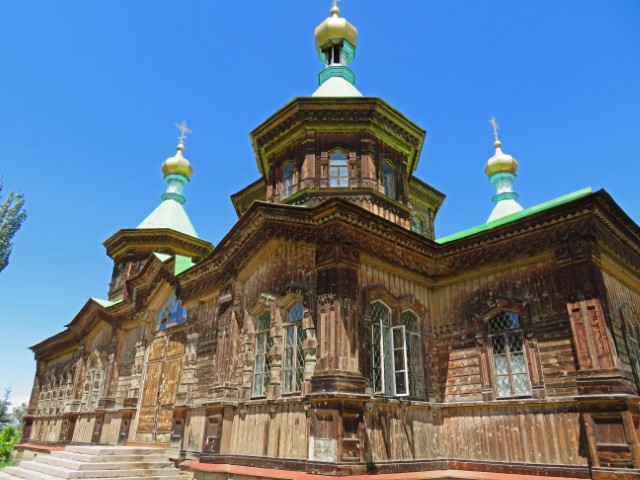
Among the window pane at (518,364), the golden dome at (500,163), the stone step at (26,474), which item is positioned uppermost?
the golden dome at (500,163)

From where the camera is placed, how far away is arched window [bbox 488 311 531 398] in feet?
27.2

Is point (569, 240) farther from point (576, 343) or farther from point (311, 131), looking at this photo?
point (311, 131)

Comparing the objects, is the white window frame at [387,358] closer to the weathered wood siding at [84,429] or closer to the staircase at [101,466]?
the staircase at [101,466]

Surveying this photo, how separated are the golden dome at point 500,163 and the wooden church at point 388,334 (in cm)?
740

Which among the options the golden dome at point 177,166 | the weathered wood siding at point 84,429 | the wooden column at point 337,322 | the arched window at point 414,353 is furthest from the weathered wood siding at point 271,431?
the golden dome at point 177,166

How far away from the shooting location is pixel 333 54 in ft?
49.3

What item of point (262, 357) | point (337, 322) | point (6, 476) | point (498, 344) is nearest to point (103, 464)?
point (6, 476)

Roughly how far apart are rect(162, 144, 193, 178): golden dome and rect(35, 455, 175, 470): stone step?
14.7 m

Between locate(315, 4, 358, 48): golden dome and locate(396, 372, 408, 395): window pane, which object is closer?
locate(396, 372, 408, 395): window pane

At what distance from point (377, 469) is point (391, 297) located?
3.03 metres

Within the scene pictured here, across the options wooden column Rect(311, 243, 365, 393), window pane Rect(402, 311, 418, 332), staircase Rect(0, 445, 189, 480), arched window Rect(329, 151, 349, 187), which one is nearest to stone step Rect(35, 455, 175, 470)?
staircase Rect(0, 445, 189, 480)

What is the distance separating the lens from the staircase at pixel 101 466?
353 inches

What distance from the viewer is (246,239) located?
10273 millimetres

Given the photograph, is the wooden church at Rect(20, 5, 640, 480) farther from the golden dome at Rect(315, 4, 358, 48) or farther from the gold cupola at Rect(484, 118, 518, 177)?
the gold cupola at Rect(484, 118, 518, 177)
